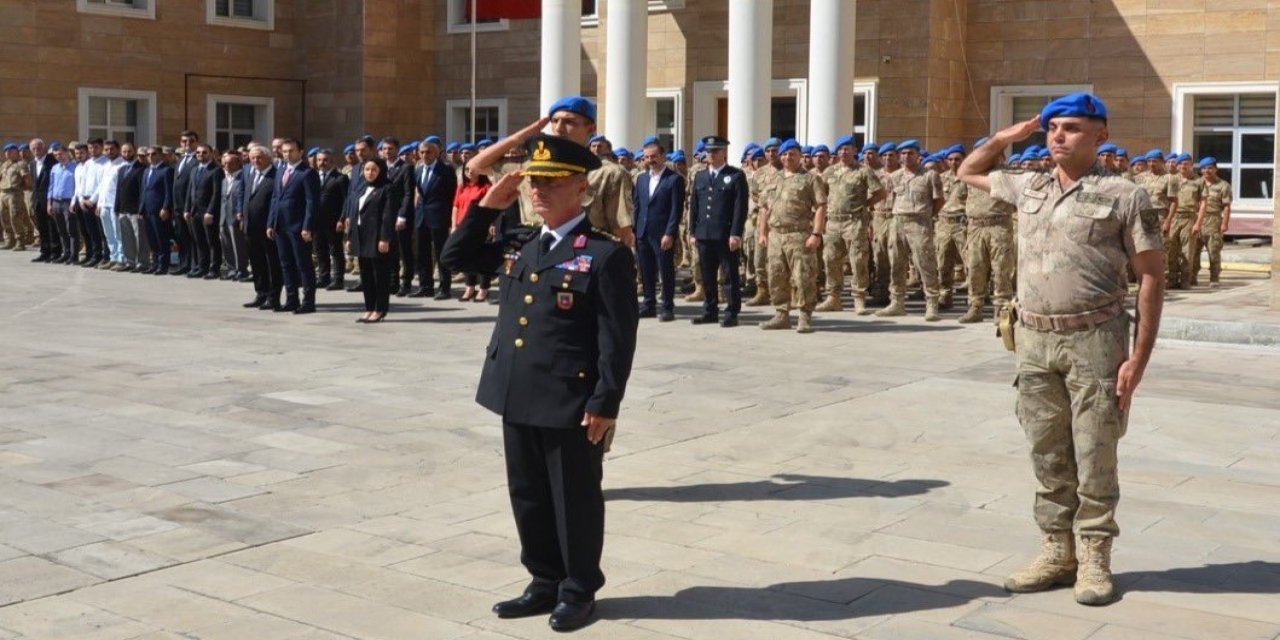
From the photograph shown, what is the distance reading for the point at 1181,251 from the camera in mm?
19609

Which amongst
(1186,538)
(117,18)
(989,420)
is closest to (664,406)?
(989,420)

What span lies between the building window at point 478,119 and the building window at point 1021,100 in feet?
32.4

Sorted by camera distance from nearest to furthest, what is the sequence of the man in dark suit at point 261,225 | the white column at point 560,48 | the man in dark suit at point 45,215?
the man in dark suit at point 261,225 < the man in dark suit at point 45,215 < the white column at point 560,48

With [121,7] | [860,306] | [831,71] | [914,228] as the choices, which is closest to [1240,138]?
[831,71]

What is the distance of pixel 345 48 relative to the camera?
101ft

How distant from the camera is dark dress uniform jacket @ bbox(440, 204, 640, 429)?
524cm

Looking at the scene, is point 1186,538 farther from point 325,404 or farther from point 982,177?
point 325,404

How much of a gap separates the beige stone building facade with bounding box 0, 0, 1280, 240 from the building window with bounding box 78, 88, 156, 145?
0.13 ft

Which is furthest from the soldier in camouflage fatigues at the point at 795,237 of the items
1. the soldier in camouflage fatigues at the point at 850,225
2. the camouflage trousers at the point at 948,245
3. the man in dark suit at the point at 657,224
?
the camouflage trousers at the point at 948,245

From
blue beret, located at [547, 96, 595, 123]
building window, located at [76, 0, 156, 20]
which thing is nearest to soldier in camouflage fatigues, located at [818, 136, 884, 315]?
blue beret, located at [547, 96, 595, 123]

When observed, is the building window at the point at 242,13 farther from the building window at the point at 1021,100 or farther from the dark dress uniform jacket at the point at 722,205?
the dark dress uniform jacket at the point at 722,205

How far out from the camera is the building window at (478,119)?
29.9m

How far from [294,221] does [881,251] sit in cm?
649

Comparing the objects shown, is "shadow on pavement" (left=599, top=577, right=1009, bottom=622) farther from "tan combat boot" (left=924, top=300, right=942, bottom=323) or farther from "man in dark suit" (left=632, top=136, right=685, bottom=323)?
"tan combat boot" (left=924, top=300, right=942, bottom=323)
